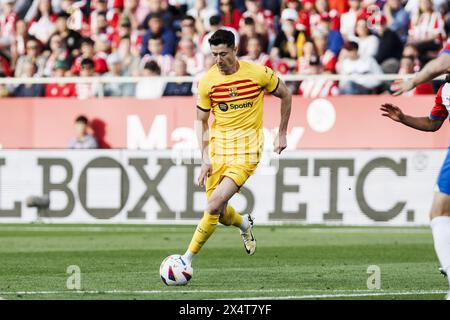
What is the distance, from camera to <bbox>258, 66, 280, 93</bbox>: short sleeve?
1198 centimetres

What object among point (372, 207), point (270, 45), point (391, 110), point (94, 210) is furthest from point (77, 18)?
point (391, 110)

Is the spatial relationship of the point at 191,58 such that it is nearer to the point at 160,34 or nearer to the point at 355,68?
the point at 160,34

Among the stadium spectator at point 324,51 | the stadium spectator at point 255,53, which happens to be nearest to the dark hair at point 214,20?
the stadium spectator at point 255,53

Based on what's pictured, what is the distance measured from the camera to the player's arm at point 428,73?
843 cm

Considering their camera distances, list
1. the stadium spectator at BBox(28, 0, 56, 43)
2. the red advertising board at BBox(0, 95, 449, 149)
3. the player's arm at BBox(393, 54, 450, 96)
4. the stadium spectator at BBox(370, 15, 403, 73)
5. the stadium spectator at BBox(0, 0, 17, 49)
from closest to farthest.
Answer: the player's arm at BBox(393, 54, 450, 96)
the red advertising board at BBox(0, 95, 449, 149)
the stadium spectator at BBox(370, 15, 403, 73)
the stadium spectator at BBox(0, 0, 17, 49)
the stadium spectator at BBox(28, 0, 56, 43)

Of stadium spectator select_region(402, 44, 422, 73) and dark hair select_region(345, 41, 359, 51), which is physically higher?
dark hair select_region(345, 41, 359, 51)

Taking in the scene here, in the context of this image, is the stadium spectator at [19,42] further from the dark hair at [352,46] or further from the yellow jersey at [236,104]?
the yellow jersey at [236,104]

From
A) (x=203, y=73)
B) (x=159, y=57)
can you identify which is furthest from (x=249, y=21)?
(x=159, y=57)

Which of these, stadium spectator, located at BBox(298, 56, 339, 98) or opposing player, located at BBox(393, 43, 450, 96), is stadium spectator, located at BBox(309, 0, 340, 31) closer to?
stadium spectator, located at BBox(298, 56, 339, 98)

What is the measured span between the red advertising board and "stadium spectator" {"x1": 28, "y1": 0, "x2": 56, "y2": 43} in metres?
3.54

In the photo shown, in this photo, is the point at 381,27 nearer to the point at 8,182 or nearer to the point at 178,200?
the point at 178,200

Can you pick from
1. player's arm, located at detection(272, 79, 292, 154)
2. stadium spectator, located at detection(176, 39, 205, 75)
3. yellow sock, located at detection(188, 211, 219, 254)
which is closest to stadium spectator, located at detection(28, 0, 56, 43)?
stadium spectator, located at detection(176, 39, 205, 75)

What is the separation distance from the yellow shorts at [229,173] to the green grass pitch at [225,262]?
2.98 feet

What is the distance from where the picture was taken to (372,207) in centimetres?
1889
